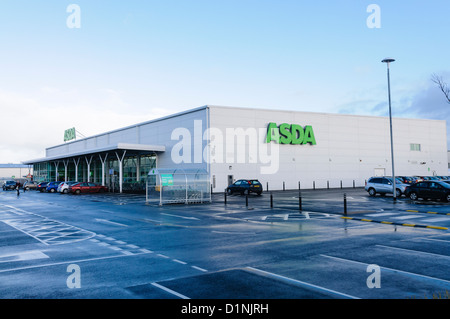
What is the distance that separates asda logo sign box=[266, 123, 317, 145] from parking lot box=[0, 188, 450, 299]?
29.7m

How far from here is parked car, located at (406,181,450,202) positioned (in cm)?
2555

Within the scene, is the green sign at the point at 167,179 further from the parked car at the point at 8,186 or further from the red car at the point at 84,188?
the parked car at the point at 8,186

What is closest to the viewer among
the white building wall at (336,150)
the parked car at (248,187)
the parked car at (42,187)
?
the parked car at (248,187)

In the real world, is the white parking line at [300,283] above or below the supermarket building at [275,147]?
below

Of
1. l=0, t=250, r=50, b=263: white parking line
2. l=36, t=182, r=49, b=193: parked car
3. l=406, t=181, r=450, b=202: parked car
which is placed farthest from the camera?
l=36, t=182, r=49, b=193: parked car

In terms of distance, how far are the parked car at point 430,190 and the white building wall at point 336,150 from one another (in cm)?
2006

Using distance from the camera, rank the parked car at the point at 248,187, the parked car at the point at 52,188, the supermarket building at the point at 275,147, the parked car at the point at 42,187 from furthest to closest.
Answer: the parked car at the point at 42,187
the parked car at the point at 52,188
the supermarket building at the point at 275,147
the parked car at the point at 248,187

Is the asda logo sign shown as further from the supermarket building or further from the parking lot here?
the parking lot

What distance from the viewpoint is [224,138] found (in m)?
42.9

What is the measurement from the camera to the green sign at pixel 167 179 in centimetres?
2718

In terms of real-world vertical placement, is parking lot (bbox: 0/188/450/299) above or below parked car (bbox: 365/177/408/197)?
below

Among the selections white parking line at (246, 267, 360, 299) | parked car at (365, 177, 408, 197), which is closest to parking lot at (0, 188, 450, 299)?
white parking line at (246, 267, 360, 299)

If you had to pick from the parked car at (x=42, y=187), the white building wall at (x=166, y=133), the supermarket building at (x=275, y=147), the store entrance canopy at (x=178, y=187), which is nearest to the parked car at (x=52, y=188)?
the parked car at (x=42, y=187)

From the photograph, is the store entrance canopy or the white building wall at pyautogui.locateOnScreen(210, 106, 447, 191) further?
the white building wall at pyautogui.locateOnScreen(210, 106, 447, 191)
